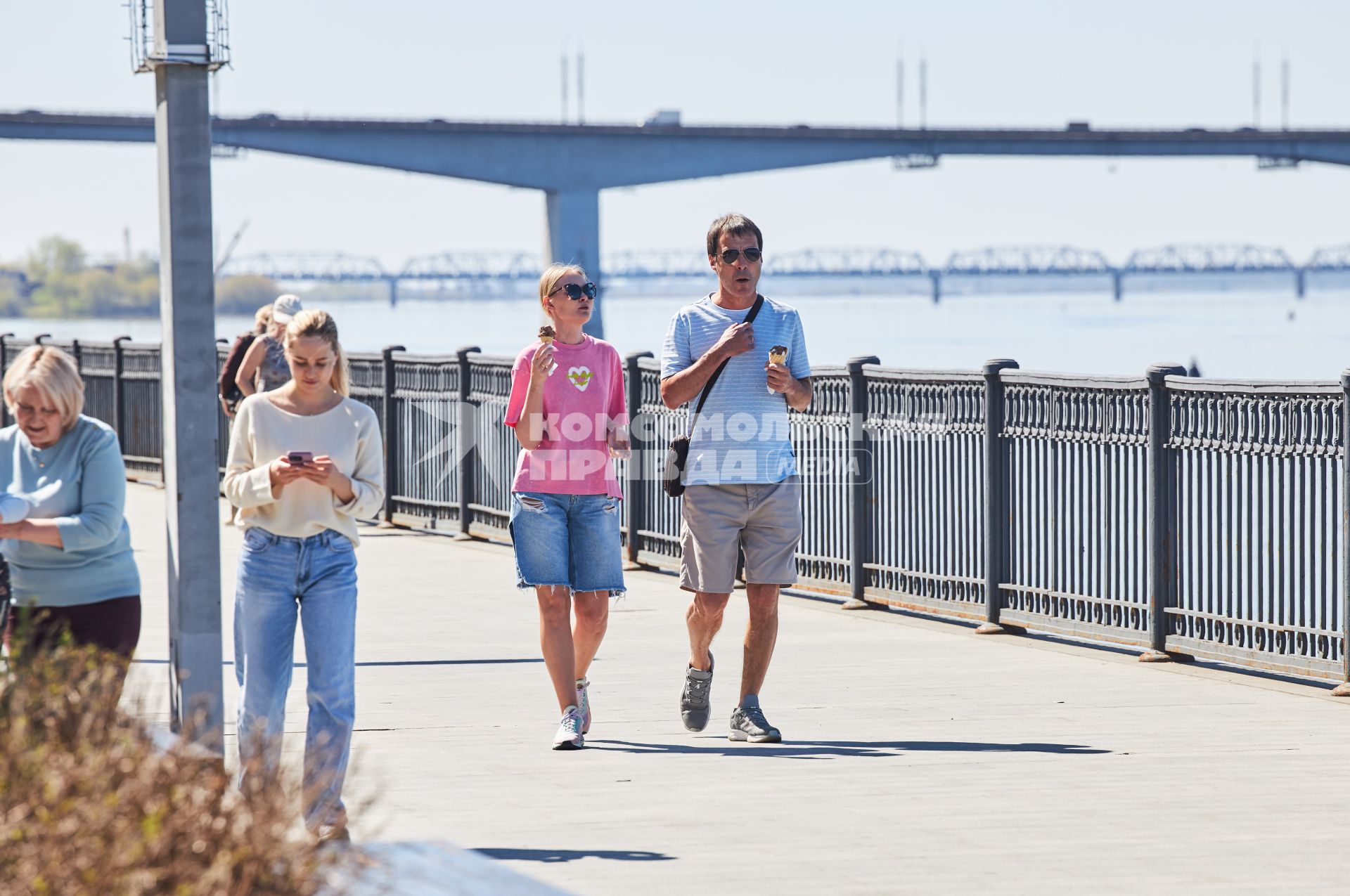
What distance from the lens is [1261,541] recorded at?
9789mm

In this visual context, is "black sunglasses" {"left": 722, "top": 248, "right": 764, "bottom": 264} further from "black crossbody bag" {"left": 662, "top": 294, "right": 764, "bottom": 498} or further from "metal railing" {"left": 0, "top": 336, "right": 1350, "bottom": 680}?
"metal railing" {"left": 0, "top": 336, "right": 1350, "bottom": 680}

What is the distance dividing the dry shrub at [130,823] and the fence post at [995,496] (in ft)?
24.0

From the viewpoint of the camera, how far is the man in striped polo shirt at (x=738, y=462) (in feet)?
26.6

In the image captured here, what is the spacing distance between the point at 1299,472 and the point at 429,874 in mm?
5591

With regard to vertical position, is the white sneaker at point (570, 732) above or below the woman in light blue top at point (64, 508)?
below

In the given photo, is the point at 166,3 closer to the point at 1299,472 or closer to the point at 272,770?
the point at 272,770

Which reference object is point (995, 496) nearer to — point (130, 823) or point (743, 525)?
point (743, 525)

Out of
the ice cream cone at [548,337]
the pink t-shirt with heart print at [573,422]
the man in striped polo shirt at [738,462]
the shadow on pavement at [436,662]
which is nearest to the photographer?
the ice cream cone at [548,337]

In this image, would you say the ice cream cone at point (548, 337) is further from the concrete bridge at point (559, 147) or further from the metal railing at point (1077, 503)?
the concrete bridge at point (559, 147)

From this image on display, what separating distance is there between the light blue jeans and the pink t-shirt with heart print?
154 cm

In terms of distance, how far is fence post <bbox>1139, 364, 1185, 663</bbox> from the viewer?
1029cm

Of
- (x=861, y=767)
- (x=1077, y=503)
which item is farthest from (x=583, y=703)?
(x=1077, y=503)

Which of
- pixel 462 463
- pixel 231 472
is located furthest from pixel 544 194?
pixel 231 472

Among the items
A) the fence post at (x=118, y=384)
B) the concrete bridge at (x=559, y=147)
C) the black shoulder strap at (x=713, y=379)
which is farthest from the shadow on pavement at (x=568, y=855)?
the concrete bridge at (x=559, y=147)
